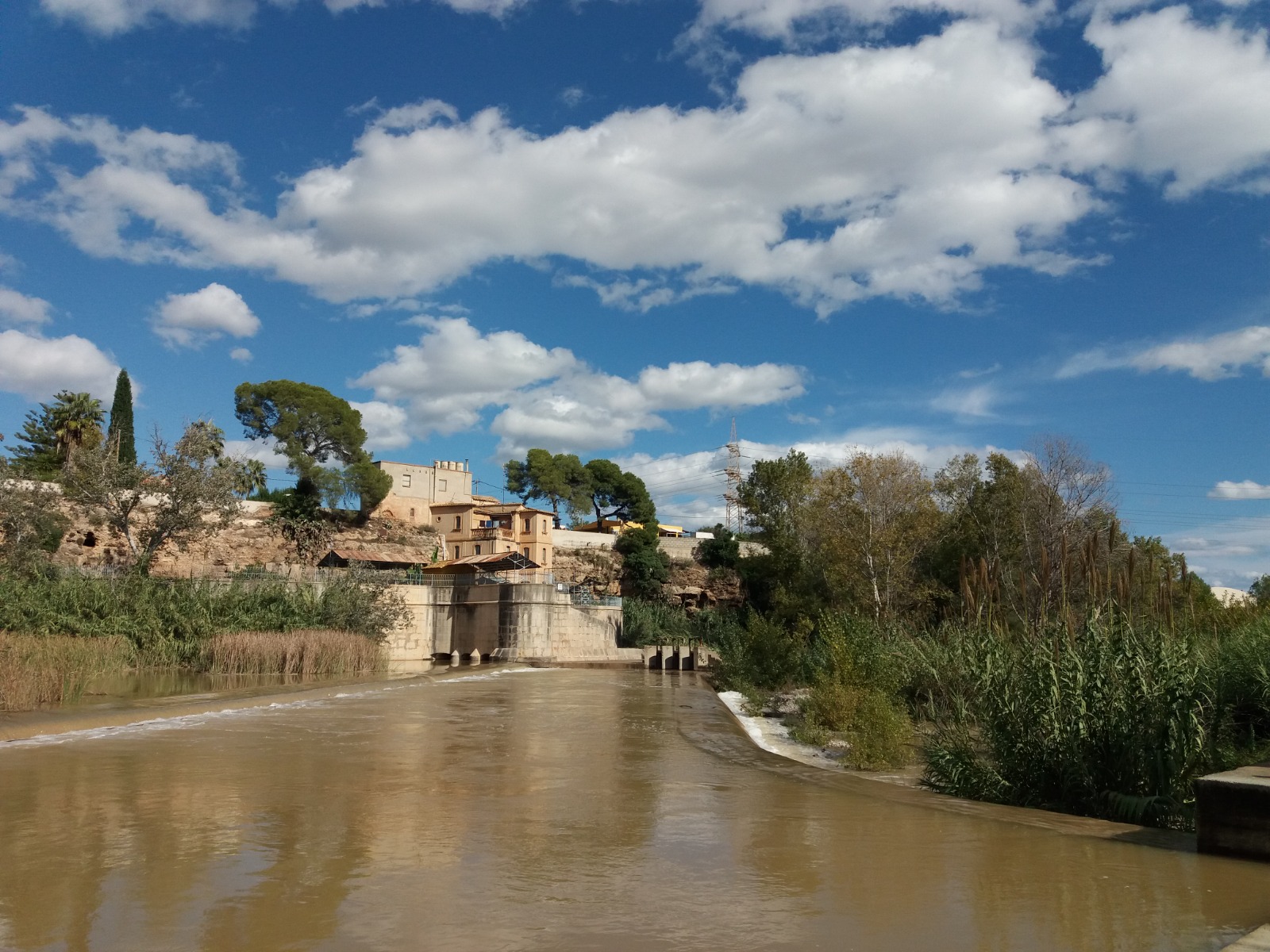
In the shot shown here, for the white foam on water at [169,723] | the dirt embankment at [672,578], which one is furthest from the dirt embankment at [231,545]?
the white foam on water at [169,723]

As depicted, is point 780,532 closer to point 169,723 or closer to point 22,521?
point 22,521

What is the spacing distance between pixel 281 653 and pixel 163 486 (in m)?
14.6

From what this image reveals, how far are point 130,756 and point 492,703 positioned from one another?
10.6 metres

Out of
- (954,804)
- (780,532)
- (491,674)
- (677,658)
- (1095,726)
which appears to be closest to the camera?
(1095,726)

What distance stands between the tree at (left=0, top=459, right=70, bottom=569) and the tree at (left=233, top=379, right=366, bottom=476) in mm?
24677

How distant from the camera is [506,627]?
44156 millimetres

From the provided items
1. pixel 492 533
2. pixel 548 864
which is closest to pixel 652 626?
pixel 492 533

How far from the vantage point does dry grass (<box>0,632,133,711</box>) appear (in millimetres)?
15719

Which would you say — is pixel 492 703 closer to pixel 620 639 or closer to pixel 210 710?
pixel 210 710

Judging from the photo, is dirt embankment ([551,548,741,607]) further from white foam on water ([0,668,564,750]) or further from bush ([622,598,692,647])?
white foam on water ([0,668,564,750])

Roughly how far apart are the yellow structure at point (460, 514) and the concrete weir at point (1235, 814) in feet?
178

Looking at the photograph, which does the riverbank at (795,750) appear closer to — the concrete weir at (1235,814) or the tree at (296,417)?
the concrete weir at (1235,814)

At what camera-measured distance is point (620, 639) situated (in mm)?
47719

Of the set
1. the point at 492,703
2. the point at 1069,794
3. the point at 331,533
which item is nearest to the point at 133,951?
the point at 1069,794
